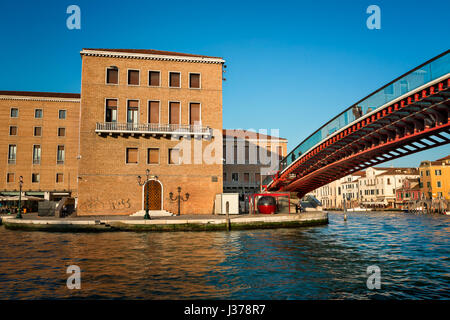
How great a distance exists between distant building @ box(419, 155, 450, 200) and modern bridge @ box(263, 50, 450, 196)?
113 ft

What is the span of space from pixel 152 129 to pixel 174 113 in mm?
2058

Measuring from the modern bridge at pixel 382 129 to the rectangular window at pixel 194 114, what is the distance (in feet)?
26.4

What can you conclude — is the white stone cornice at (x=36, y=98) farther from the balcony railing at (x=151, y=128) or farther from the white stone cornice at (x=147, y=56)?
the balcony railing at (x=151, y=128)

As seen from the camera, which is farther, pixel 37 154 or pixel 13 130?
pixel 37 154

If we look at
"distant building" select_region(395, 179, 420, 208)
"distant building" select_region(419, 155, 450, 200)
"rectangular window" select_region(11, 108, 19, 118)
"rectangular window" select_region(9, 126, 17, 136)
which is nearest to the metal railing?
"rectangular window" select_region(9, 126, 17, 136)

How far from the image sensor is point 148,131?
2328cm

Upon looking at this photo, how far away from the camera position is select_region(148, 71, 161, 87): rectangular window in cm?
2434

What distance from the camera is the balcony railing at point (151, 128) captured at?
909 inches

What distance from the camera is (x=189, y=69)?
24.8 metres

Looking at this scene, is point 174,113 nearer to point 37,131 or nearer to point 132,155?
point 132,155

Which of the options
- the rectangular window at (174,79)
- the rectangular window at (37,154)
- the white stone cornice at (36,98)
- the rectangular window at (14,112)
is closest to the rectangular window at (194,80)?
the rectangular window at (174,79)

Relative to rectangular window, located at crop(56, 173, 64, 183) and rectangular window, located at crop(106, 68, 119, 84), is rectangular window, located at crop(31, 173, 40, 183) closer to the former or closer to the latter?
rectangular window, located at crop(56, 173, 64, 183)

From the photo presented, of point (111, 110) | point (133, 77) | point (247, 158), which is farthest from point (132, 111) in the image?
point (247, 158)

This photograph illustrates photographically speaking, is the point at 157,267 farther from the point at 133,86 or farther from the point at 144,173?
the point at 133,86
